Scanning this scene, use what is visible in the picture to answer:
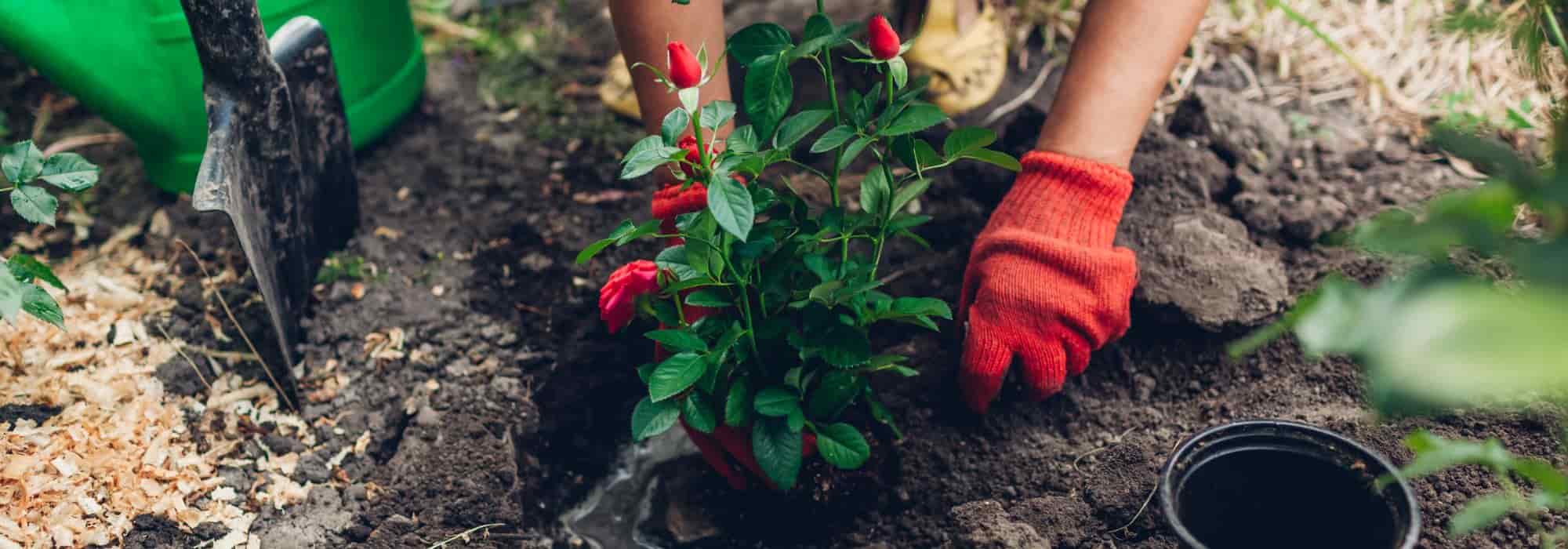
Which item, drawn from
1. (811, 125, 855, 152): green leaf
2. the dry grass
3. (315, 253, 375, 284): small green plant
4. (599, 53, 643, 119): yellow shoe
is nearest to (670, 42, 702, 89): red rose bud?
(811, 125, 855, 152): green leaf

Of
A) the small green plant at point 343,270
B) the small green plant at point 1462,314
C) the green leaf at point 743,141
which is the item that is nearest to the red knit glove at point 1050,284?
the green leaf at point 743,141

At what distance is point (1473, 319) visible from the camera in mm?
614

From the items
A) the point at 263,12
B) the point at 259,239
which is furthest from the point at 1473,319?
the point at 263,12

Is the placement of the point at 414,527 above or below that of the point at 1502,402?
below

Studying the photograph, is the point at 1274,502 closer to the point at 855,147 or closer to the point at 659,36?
the point at 855,147

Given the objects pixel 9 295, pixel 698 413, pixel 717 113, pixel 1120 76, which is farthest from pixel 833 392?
pixel 9 295

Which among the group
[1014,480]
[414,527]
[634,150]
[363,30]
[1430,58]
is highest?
[634,150]

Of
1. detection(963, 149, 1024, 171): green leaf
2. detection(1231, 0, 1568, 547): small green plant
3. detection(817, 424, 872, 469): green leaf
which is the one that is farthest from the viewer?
detection(817, 424, 872, 469): green leaf

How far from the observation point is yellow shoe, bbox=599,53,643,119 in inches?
87.5

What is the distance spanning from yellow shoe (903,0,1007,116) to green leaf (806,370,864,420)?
915 millimetres

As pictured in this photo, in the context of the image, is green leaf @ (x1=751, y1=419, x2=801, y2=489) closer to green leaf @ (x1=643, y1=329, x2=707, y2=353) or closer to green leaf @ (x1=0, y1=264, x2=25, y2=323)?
green leaf @ (x1=643, y1=329, x2=707, y2=353)

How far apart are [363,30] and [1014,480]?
1432 millimetres

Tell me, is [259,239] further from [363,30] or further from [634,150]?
[634,150]

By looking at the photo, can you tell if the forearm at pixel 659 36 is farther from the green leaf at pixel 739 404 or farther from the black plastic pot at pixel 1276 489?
the black plastic pot at pixel 1276 489
